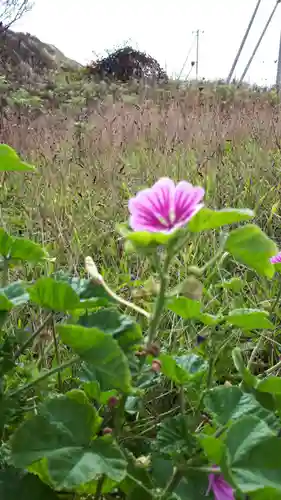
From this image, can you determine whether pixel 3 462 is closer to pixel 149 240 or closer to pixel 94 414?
pixel 94 414

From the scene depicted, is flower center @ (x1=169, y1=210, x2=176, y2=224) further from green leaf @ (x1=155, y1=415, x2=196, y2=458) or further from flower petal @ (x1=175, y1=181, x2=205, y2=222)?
green leaf @ (x1=155, y1=415, x2=196, y2=458)

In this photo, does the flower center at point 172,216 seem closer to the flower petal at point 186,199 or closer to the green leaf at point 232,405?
the flower petal at point 186,199

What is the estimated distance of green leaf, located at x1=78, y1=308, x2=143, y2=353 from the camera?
2.61 ft

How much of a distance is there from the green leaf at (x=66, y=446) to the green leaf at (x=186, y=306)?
0.20 m

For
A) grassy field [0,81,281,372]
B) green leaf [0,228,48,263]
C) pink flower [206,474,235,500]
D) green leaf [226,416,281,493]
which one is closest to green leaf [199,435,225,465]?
green leaf [226,416,281,493]

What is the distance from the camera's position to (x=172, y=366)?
83 cm

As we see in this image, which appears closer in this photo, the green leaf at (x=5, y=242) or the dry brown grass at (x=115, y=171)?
the green leaf at (x=5, y=242)

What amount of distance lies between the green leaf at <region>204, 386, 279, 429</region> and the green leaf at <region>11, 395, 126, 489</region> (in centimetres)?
16

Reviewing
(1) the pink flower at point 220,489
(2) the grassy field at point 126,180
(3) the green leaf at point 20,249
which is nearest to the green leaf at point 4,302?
(3) the green leaf at point 20,249

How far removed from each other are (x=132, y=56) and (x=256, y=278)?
36.7 feet

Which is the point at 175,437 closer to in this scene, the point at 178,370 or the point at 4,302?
the point at 178,370

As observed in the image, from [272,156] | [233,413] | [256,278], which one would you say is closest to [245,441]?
[233,413]

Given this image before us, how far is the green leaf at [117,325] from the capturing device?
Result: 80cm

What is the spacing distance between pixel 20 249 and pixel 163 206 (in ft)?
0.85
